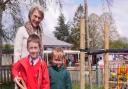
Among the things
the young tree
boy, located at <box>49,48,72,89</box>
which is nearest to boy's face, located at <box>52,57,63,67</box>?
boy, located at <box>49,48,72,89</box>

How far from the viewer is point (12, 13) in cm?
1003

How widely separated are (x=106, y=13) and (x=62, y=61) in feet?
13.5

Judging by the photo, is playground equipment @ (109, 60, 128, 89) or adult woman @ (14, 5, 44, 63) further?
playground equipment @ (109, 60, 128, 89)

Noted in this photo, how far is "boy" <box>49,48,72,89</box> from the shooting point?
533 centimetres

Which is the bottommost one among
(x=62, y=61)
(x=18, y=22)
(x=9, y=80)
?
(x=9, y=80)

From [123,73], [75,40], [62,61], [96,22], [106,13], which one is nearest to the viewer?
[62,61]

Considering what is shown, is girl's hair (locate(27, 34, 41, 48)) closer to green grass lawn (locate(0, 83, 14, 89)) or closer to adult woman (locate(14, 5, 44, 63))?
adult woman (locate(14, 5, 44, 63))

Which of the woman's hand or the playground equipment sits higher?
the woman's hand

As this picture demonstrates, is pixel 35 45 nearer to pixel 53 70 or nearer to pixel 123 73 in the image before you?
pixel 53 70

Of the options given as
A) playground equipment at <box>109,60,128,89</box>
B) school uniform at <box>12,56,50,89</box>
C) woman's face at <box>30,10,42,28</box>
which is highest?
woman's face at <box>30,10,42,28</box>

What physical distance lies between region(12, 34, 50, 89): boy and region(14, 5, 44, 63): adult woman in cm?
30

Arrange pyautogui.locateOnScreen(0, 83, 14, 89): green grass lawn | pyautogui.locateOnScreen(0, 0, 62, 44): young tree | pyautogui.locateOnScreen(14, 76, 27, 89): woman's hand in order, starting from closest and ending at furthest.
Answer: pyautogui.locateOnScreen(14, 76, 27, 89): woman's hand → pyautogui.locateOnScreen(0, 0, 62, 44): young tree → pyautogui.locateOnScreen(0, 83, 14, 89): green grass lawn

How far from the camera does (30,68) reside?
4902 mm

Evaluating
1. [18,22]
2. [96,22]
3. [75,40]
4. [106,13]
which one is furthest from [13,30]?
[75,40]
